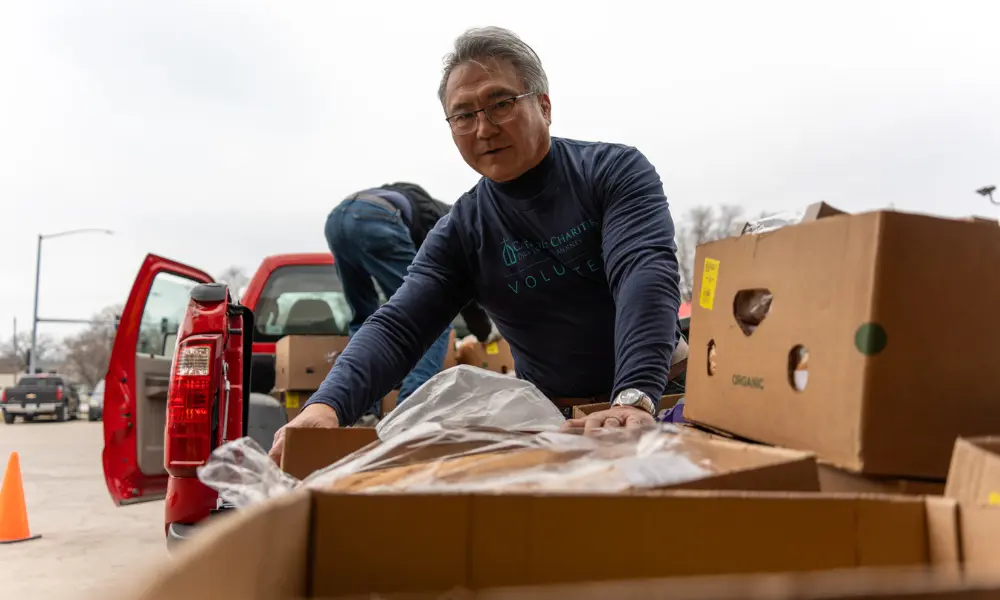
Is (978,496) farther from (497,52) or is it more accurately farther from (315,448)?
(497,52)

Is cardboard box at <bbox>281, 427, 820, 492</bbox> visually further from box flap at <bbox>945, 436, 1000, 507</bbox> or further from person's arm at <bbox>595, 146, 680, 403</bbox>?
person's arm at <bbox>595, 146, 680, 403</bbox>

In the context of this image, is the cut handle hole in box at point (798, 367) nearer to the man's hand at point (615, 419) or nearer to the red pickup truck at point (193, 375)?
the man's hand at point (615, 419)

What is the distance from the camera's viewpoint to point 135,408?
339cm

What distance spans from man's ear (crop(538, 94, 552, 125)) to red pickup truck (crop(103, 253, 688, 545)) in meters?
1.36

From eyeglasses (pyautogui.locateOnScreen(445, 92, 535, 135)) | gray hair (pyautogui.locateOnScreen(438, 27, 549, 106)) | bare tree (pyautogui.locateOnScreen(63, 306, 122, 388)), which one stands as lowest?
bare tree (pyautogui.locateOnScreen(63, 306, 122, 388))

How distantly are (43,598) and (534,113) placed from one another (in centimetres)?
357

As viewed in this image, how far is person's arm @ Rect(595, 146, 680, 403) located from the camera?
191cm

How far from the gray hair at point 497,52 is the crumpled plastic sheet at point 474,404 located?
39.6 inches

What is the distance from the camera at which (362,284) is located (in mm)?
4230

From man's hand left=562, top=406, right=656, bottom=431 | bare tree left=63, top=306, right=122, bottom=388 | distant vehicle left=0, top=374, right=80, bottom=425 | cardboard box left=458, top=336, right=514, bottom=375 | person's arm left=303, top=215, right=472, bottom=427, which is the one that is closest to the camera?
man's hand left=562, top=406, right=656, bottom=431

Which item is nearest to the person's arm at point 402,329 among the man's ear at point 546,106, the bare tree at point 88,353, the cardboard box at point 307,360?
the man's ear at point 546,106

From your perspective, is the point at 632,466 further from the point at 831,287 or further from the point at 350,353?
the point at 350,353

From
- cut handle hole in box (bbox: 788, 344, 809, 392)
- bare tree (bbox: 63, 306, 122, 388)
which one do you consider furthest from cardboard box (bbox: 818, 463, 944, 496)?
bare tree (bbox: 63, 306, 122, 388)

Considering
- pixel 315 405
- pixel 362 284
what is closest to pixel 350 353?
pixel 315 405
